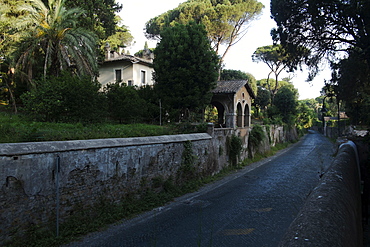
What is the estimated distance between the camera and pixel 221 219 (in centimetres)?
699

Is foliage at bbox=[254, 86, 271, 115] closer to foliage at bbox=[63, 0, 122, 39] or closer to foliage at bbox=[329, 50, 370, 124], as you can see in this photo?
foliage at bbox=[63, 0, 122, 39]

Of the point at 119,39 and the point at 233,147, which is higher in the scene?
the point at 119,39

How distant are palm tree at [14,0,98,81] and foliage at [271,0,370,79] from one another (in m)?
11.6

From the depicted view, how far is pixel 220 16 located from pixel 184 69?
14566 millimetres

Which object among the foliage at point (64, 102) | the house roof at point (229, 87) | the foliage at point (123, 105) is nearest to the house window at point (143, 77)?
the house roof at point (229, 87)

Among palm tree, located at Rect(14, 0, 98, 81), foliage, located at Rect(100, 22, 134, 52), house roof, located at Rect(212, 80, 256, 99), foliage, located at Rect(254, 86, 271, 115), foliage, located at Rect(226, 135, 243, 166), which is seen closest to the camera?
palm tree, located at Rect(14, 0, 98, 81)

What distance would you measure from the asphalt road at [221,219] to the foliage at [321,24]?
7.65 m

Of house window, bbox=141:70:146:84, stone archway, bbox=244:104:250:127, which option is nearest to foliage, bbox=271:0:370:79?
stone archway, bbox=244:104:250:127

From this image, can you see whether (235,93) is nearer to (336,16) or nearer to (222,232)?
(336,16)

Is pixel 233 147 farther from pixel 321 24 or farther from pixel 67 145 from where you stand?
pixel 67 145

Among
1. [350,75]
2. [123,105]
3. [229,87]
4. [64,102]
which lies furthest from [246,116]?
[64,102]

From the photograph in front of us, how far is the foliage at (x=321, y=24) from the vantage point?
37.8 feet

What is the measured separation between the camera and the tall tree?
1088 inches

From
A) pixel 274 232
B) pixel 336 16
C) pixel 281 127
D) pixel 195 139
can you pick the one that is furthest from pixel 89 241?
pixel 281 127
